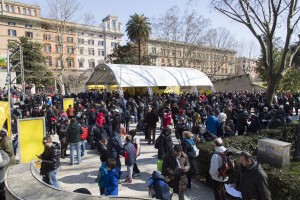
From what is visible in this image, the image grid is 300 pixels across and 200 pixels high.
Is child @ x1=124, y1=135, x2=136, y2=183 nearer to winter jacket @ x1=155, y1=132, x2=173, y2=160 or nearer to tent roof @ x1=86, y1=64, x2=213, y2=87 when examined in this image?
winter jacket @ x1=155, y1=132, x2=173, y2=160

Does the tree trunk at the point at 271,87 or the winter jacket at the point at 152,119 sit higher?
the tree trunk at the point at 271,87

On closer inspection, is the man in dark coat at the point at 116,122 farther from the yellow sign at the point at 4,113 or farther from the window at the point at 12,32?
the window at the point at 12,32

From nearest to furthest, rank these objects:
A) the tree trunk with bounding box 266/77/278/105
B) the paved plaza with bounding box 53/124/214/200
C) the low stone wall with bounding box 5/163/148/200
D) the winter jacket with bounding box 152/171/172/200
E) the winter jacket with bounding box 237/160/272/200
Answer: the low stone wall with bounding box 5/163/148/200
the winter jacket with bounding box 237/160/272/200
the winter jacket with bounding box 152/171/172/200
the paved plaza with bounding box 53/124/214/200
the tree trunk with bounding box 266/77/278/105

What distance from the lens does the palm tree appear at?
42781 millimetres

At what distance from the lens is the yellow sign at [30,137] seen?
29.3ft

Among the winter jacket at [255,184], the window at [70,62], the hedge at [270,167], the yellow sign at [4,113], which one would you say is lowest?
the hedge at [270,167]

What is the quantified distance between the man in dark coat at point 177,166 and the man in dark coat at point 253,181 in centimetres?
141

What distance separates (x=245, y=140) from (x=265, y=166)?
264 cm

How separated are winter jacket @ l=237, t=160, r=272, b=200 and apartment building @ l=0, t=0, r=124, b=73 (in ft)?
165

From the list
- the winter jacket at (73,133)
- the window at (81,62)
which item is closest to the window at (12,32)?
the window at (81,62)

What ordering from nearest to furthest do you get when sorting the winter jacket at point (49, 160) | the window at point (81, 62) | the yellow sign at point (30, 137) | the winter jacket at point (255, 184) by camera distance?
the winter jacket at point (255, 184), the winter jacket at point (49, 160), the yellow sign at point (30, 137), the window at point (81, 62)

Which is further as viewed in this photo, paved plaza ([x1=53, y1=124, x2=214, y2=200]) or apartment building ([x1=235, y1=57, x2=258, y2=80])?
apartment building ([x1=235, y1=57, x2=258, y2=80])

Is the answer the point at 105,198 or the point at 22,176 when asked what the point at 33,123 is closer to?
the point at 22,176

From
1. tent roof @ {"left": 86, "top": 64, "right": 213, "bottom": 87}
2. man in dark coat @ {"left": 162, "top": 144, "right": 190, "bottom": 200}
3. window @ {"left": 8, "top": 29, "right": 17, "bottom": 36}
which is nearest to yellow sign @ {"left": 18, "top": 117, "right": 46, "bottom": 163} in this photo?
man in dark coat @ {"left": 162, "top": 144, "right": 190, "bottom": 200}
